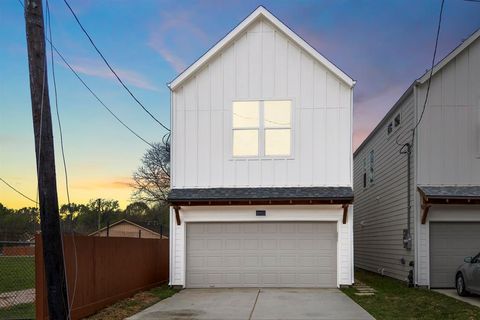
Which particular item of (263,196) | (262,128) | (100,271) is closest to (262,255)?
(263,196)

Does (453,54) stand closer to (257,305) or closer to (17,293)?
(257,305)

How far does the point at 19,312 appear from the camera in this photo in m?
12.0

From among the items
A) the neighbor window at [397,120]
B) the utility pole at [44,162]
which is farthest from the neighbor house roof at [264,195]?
the utility pole at [44,162]

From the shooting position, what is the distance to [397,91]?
24.1 m

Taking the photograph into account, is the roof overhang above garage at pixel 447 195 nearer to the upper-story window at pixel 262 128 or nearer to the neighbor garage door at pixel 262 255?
the neighbor garage door at pixel 262 255

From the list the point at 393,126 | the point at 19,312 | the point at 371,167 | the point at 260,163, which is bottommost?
the point at 19,312

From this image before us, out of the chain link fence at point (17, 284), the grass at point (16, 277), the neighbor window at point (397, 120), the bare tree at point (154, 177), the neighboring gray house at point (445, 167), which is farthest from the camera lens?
the bare tree at point (154, 177)

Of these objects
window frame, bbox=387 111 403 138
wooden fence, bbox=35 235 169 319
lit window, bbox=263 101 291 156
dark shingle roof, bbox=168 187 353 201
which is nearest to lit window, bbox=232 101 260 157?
lit window, bbox=263 101 291 156

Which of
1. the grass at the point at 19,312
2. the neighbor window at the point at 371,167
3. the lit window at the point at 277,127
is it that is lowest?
the grass at the point at 19,312

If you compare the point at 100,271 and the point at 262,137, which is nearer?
the point at 100,271

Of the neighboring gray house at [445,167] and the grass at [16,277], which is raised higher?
the neighboring gray house at [445,167]

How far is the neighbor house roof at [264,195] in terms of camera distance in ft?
56.2

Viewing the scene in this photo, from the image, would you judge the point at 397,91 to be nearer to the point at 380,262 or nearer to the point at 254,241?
the point at 380,262

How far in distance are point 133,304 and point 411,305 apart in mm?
6712
